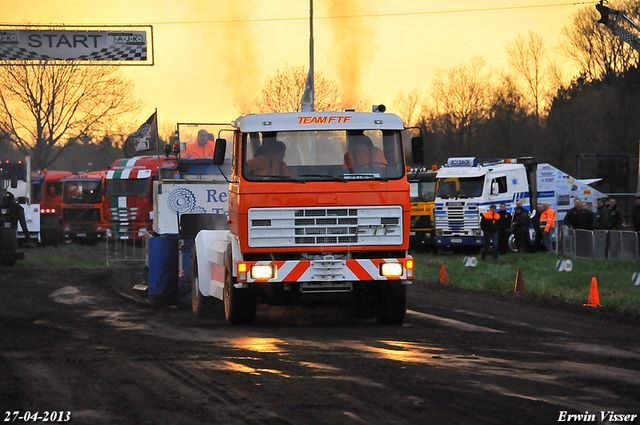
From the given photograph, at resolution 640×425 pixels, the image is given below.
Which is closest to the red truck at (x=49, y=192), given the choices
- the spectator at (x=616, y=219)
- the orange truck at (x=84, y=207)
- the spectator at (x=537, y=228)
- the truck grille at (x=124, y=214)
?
the orange truck at (x=84, y=207)

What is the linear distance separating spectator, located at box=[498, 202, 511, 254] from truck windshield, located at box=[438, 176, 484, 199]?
2.16 m

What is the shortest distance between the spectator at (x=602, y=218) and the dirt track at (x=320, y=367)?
10.9 metres

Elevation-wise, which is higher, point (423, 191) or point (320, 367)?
point (423, 191)

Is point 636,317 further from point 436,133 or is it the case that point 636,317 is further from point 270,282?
point 436,133

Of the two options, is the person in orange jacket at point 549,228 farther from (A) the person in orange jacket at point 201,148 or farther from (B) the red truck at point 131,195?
(B) the red truck at point 131,195

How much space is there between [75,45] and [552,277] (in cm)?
1962

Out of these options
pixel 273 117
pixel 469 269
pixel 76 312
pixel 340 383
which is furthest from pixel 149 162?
pixel 340 383

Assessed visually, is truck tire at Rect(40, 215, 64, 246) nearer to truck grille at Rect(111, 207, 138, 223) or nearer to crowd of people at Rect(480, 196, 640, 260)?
truck grille at Rect(111, 207, 138, 223)

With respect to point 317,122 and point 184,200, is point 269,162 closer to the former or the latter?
point 317,122

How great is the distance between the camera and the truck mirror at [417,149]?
11258 millimetres

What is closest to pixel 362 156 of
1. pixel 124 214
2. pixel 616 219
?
pixel 616 219

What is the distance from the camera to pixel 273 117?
11.3 meters

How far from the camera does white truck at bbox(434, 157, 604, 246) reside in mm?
27641

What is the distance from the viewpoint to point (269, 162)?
1097cm
